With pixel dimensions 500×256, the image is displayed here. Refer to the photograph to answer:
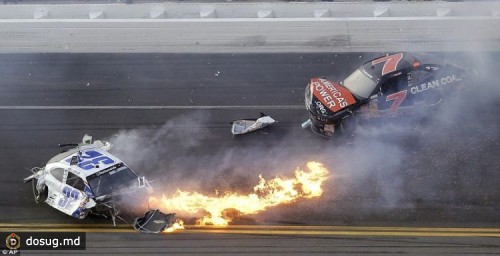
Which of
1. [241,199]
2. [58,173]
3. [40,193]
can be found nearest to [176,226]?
[241,199]

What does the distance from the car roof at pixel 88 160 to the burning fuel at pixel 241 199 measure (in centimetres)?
130

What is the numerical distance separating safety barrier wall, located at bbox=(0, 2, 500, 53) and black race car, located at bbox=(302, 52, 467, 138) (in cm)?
395

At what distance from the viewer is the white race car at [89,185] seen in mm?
13758

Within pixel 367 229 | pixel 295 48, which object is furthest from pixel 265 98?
pixel 367 229

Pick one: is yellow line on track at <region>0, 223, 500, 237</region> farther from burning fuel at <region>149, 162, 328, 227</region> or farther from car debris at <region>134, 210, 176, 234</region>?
burning fuel at <region>149, 162, 328, 227</region>

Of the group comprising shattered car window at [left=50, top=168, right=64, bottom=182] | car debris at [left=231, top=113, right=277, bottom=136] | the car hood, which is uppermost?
the car hood

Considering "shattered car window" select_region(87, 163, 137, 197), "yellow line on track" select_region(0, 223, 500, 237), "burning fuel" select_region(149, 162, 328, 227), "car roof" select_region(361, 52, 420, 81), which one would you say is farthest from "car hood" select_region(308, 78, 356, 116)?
"shattered car window" select_region(87, 163, 137, 197)

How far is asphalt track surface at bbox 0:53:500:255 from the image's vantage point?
13.4 metres

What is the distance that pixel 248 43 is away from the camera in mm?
21156

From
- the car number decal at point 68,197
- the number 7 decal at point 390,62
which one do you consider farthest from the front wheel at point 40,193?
the number 7 decal at point 390,62

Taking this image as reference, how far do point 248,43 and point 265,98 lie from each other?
336cm

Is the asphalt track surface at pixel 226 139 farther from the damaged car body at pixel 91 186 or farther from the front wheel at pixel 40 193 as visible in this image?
the damaged car body at pixel 91 186

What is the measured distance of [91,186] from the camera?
1385 centimetres

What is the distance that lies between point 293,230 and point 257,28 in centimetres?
982
